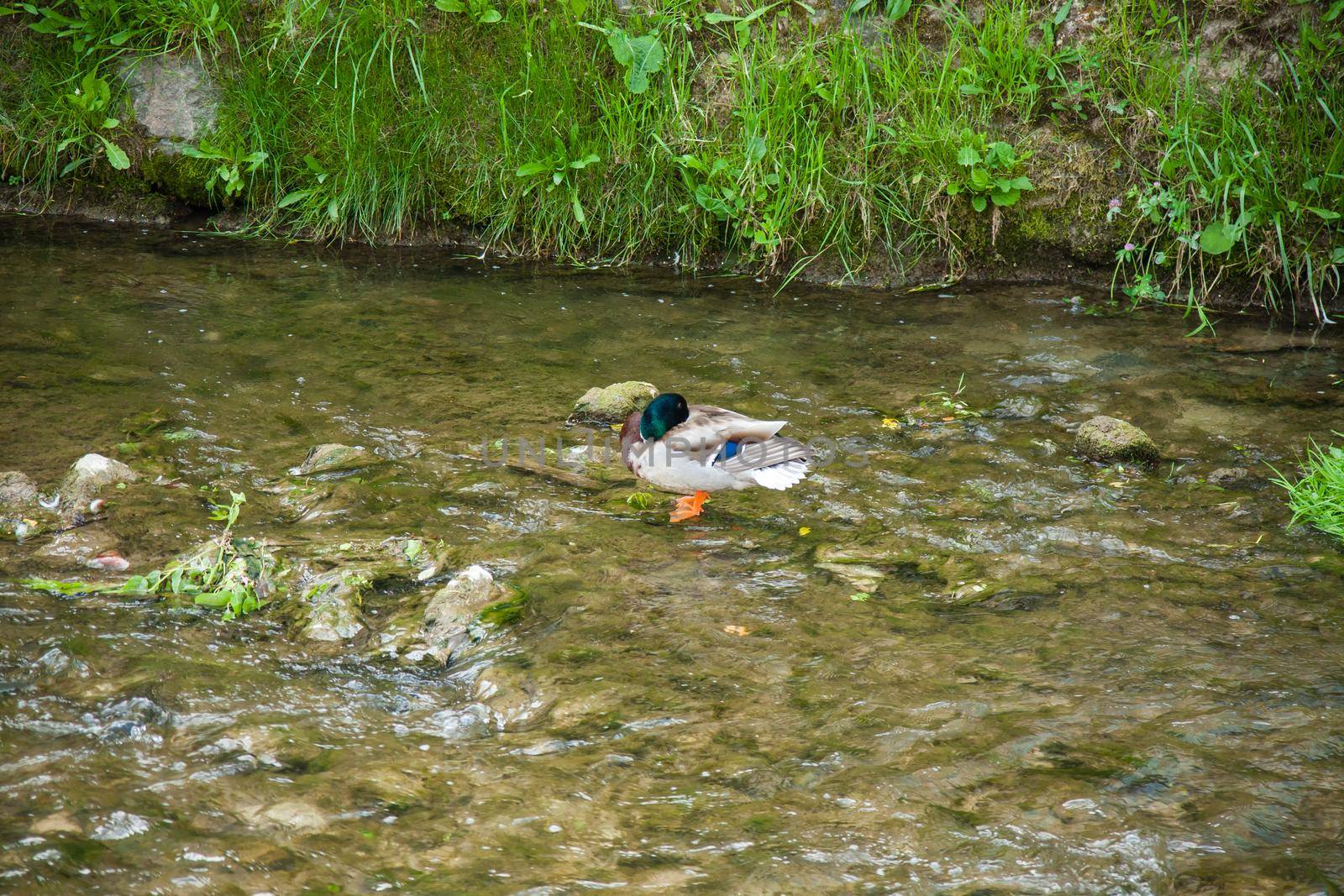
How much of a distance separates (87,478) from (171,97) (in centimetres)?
451

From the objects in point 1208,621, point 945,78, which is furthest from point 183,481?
point 945,78

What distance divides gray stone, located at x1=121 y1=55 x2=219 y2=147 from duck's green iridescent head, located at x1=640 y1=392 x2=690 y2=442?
4.63 meters

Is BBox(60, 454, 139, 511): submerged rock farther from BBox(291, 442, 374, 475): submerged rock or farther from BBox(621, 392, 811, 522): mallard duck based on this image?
BBox(621, 392, 811, 522): mallard duck

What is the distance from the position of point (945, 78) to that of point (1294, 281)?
226 centimetres

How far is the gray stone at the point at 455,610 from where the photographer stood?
10.6 ft

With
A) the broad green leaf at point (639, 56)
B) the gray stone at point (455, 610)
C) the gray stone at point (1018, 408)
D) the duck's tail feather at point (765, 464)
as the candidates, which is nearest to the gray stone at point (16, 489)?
the gray stone at point (455, 610)

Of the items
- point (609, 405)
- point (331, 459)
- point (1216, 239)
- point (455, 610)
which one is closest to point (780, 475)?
point (609, 405)

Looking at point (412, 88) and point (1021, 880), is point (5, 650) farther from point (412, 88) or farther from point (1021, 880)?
point (412, 88)

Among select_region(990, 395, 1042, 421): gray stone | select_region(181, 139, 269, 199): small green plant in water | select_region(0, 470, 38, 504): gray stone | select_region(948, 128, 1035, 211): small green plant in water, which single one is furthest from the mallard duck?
select_region(181, 139, 269, 199): small green plant in water

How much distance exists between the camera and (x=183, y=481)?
4.20m

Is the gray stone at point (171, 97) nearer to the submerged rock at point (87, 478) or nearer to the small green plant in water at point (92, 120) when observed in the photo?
the small green plant in water at point (92, 120)

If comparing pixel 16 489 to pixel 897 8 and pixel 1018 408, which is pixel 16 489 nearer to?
pixel 1018 408

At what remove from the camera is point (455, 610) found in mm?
3338

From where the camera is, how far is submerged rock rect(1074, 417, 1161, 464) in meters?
4.48
